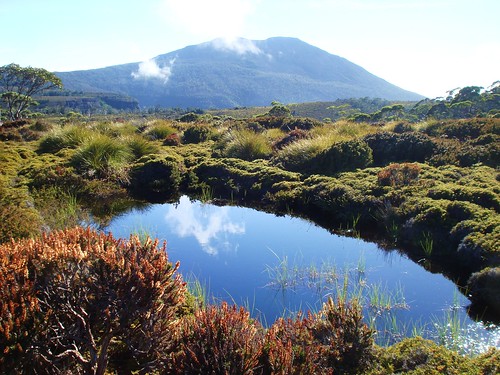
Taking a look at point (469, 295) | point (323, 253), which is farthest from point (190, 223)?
point (469, 295)

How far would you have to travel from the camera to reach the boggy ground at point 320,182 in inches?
335

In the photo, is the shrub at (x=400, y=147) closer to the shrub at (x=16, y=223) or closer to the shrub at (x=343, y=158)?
the shrub at (x=343, y=158)

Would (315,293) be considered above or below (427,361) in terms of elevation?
below

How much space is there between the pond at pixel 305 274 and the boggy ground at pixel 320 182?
2.22 feet

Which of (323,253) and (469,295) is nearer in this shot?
(469,295)

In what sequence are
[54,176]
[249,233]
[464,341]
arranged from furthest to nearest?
[54,176] → [249,233] → [464,341]

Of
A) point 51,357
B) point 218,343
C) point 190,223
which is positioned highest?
point 218,343

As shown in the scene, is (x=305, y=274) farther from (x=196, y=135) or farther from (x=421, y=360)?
(x=196, y=135)

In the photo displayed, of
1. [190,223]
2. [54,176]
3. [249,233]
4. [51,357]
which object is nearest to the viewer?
[51,357]

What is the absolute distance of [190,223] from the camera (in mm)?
11297

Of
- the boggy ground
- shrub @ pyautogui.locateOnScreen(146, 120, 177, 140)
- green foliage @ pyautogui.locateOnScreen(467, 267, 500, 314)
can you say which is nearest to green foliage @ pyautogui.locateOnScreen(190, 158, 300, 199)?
the boggy ground

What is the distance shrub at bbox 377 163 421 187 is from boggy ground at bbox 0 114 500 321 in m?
0.03

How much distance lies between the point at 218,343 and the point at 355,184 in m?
9.32

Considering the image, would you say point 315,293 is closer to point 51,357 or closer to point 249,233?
point 249,233
